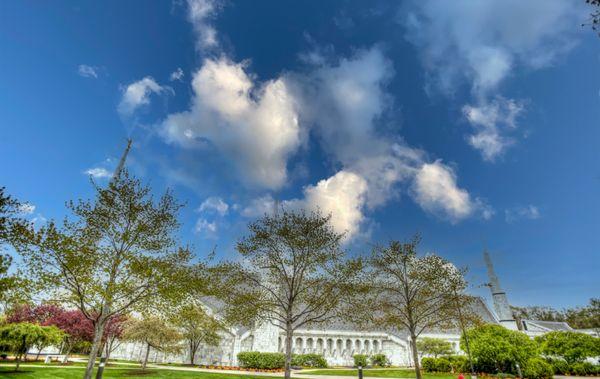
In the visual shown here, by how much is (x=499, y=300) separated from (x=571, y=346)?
110 ft

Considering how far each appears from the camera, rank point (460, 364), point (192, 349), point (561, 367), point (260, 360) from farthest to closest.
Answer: point (192, 349) → point (260, 360) → point (561, 367) → point (460, 364)

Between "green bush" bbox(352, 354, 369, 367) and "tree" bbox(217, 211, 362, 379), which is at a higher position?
"tree" bbox(217, 211, 362, 379)

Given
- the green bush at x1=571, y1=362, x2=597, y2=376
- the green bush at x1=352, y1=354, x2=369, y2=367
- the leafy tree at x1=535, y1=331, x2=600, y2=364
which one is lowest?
the green bush at x1=571, y1=362, x2=597, y2=376

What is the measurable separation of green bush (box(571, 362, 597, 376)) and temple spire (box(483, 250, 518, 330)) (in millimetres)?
29175

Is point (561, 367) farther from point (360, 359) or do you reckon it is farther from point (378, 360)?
point (360, 359)

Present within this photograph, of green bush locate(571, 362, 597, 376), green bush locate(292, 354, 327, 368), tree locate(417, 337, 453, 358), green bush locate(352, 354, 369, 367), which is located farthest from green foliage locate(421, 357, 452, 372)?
green bush locate(292, 354, 327, 368)

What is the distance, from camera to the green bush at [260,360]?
1636 inches

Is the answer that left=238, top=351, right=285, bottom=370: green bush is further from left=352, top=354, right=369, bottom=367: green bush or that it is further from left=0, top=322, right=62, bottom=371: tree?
left=0, top=322, right=62, bottom=371: tree

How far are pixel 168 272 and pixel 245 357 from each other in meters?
28.0

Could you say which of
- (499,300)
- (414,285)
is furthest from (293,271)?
(499,300)

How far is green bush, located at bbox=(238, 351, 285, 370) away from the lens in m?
41.6

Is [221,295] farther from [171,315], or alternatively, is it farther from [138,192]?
[138,192]

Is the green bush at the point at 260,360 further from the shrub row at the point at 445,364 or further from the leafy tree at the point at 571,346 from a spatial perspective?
the leafy tree at the point at 571,346

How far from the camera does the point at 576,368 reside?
38562 mm
